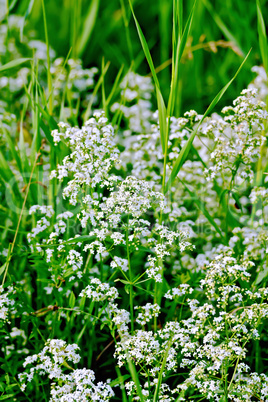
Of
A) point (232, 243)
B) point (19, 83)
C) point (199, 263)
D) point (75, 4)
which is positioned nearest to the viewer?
point (199, 263)

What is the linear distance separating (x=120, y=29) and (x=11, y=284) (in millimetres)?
4523

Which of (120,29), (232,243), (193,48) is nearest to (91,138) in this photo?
(232,243)

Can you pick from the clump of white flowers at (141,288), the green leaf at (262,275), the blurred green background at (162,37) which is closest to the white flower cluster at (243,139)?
the clump of white flowers at (141,288)

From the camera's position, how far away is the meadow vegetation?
2.57 metres

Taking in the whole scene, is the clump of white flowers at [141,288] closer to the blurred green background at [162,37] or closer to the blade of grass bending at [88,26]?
the blurred green background at [162,37]

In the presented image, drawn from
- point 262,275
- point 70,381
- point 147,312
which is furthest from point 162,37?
point 70,381

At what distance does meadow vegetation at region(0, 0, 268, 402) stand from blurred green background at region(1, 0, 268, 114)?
0.16ft

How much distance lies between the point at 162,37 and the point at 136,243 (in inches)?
152

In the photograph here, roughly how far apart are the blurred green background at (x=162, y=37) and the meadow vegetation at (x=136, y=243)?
5 centimetres

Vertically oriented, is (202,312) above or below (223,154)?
below

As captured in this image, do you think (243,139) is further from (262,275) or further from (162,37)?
(162,37)

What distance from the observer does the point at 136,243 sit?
2768 millimetres

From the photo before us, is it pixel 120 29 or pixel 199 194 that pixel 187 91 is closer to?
pixel 120 29

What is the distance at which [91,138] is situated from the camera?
9.24 ft
